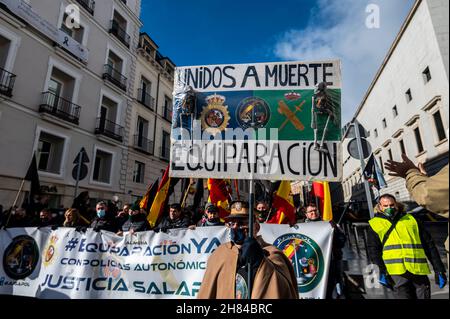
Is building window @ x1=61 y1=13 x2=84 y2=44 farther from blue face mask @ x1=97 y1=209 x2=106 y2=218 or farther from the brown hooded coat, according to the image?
the brown hooded coat

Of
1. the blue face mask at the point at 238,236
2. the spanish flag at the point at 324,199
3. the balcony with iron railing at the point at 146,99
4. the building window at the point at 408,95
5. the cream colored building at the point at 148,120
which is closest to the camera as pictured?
the blue face mask at the point at 238,236

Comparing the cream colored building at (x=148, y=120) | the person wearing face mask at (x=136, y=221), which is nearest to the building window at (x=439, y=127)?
the cream colored building at (x=148, y=120)

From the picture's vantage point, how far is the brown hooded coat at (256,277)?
173cm

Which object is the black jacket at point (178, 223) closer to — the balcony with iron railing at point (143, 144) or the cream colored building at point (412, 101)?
the balcony with iron railing at point (143, 144)

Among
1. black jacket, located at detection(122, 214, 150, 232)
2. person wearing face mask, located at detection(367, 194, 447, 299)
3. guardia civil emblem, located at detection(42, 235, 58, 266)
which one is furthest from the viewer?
black jacket, located at detection(122, 214, 150, 232)

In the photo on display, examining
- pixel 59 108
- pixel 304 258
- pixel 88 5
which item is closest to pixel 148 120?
pixel 59 108

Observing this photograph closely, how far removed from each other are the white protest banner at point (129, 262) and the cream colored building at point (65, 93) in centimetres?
796

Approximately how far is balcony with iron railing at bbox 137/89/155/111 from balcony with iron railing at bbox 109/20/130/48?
3.25 m

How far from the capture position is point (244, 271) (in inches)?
73.5

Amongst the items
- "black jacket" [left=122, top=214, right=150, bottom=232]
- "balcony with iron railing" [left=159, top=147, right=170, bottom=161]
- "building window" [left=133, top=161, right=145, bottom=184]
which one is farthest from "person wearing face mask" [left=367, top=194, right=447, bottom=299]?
"balcony with iron railing" [left=159, top=147, right=170, bottom=161]

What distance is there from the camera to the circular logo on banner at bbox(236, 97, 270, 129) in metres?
2.22

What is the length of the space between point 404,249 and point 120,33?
1938 centimetres
